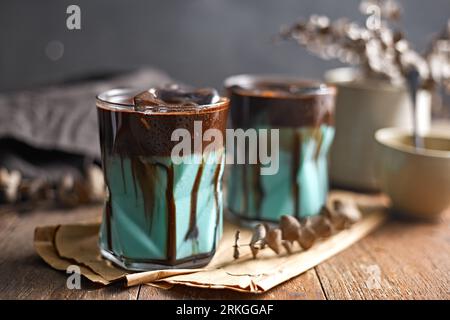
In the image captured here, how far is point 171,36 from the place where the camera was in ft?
3.78

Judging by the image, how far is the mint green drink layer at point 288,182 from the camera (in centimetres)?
72

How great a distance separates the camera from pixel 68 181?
Answer: 811mm

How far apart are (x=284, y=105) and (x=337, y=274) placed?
21 centimetres

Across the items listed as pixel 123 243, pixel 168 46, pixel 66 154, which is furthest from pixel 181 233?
pixel 168 46

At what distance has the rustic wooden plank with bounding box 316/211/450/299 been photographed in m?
0.57

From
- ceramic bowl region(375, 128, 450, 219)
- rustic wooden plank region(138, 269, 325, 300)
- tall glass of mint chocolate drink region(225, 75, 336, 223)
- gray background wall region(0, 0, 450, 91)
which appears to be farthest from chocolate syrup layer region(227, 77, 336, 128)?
gray background wall region(0, 0, 450, 91)

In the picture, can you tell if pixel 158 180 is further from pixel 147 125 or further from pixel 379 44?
pixel 379 44

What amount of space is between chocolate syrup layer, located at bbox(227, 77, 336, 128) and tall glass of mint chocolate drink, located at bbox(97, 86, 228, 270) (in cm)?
10

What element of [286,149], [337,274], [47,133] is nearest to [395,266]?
[337,274]

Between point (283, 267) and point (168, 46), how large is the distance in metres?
0.67

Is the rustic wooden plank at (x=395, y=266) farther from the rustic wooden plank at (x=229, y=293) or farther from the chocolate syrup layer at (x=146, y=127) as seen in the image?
the chocolate syrup layer at (x=146, y=127)

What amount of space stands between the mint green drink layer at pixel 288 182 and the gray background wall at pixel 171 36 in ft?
1.51

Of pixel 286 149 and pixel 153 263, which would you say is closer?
pixel 153 263
